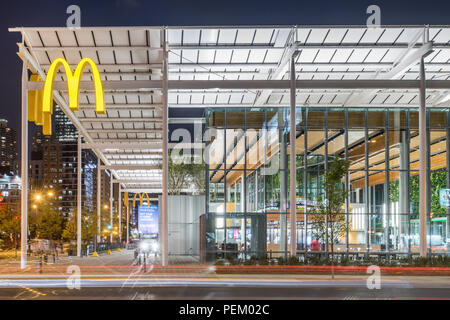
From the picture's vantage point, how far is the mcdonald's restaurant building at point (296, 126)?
29.0 meters

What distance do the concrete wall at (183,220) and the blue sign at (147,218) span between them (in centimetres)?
1056

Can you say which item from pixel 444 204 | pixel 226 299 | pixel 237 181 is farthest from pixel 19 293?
pixel 444 204

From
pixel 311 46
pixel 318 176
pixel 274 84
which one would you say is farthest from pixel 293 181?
pixel 311 46

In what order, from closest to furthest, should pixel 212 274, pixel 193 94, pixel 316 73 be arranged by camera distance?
1. pixel 212 274
2. pixel 316 73
3. pixel 193 94

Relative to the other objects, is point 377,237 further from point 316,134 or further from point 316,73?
point 316,73

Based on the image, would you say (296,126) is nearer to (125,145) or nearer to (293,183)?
(293,183)

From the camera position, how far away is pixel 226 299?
15.6 m

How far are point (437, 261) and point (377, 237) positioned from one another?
4.82 metres

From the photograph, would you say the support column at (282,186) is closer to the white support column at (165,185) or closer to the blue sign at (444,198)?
the white support column at (165,185)

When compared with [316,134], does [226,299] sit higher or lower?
lower

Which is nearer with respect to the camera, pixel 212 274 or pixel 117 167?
pixel 212 274

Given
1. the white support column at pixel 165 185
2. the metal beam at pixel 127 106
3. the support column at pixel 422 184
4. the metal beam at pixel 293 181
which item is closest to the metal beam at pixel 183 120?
the metal beam at pixel 127 106

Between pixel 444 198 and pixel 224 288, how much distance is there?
19.3 metres

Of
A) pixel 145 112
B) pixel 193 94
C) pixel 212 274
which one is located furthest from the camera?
pixel 145 112
